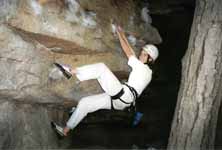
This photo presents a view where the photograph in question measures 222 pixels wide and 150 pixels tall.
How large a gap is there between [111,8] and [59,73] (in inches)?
59.5

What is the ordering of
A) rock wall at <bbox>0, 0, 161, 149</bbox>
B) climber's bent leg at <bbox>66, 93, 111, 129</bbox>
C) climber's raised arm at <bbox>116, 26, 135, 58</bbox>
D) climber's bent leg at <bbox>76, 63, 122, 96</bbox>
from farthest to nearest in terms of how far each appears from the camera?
1. climber's bent leg at <bbox>66, 93, 111, 129</bbox>
2. climber's raised arm at <bbox>116, 26, 135, 58</bbox>
3. climber's bent leg at <bbox>76, 63, 122, 96</bbox>
4. rock wall at <bbox>0, 0, 161, 149</bbox>

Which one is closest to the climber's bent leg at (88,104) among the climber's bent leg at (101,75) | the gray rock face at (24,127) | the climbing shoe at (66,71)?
the climber's bent leg at (101,75)

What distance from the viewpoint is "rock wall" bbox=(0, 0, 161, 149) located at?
18.0 feet

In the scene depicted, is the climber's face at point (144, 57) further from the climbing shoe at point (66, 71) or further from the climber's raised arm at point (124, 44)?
the climbing shoe at point (66, 71)

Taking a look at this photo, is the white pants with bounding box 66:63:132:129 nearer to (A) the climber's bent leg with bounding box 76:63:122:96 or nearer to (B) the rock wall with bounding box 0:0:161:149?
(A) the climber's bent leg with bounding box 76:63:122:96

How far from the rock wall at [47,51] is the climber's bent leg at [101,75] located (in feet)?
1.57

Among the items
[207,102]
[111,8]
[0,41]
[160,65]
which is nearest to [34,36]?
[0,41]

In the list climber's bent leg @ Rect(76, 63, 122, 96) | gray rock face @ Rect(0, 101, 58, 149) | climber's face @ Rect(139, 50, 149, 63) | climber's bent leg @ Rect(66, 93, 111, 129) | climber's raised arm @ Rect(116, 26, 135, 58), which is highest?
climber's raised arm @ Rect(116, 26, 135, 58)

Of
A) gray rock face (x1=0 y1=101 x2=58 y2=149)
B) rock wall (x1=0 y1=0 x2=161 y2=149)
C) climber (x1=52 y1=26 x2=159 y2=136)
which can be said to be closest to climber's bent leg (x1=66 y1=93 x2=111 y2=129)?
climber (x1=52 y1=26 x2=159 y2=136)

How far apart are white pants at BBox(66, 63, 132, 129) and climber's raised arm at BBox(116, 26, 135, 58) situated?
487 mm

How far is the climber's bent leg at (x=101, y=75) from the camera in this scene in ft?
18.6

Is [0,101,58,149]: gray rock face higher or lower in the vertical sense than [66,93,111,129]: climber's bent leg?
lower

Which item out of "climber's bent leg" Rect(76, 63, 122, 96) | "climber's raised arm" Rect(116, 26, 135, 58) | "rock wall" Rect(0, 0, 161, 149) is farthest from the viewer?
"climber's raised arm" Rect(116, 26, 135, 58)

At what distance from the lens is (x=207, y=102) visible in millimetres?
5172
